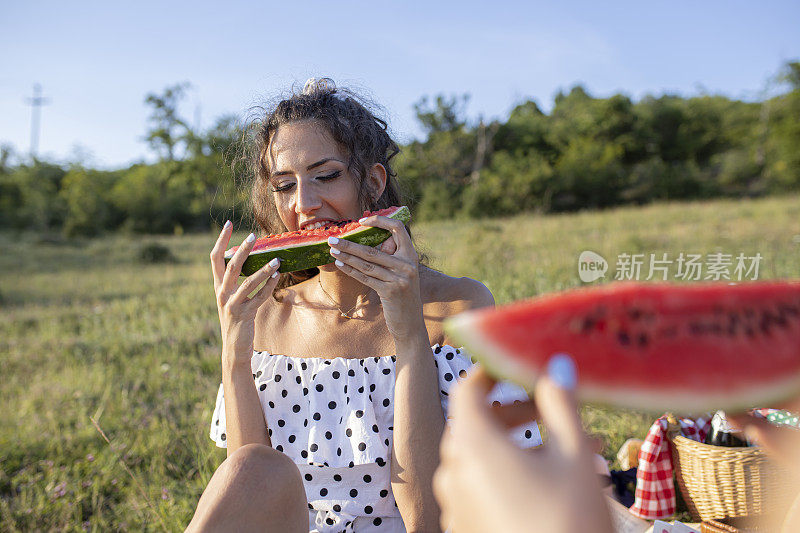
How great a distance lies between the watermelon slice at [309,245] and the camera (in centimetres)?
222

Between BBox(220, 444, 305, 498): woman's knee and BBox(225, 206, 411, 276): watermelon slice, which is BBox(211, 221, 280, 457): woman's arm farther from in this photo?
BBox(220, 444, 305, 498): woman's knee

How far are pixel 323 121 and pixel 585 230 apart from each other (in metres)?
14.1

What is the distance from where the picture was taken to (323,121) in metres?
2.57

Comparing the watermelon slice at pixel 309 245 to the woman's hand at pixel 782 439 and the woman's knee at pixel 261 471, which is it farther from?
the woman's hand at pixel 782 439

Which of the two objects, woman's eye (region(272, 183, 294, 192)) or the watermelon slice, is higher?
woman's eye (region(272, 183, 294, 192))

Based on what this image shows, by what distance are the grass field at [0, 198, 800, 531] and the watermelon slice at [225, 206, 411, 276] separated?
1.05m

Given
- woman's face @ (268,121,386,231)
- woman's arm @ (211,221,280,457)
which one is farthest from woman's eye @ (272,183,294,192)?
woman's arm @ (211,221,280,457)

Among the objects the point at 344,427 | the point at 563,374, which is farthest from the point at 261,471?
the point at 563,374

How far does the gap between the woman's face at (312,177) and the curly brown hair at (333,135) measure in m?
0.05

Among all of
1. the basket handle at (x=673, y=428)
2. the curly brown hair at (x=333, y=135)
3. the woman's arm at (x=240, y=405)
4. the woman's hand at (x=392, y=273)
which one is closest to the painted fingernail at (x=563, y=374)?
the woman's hand at (x=392, y=273)

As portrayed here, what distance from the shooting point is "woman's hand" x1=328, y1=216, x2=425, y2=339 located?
6.26ft

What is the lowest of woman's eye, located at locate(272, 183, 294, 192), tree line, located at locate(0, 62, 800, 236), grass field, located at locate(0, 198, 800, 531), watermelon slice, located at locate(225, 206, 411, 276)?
grass field, located at locate(0, 198, 800, 531)

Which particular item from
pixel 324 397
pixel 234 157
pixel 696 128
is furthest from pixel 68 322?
pixel 696 128

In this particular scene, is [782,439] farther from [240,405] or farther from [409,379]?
[240,405]
